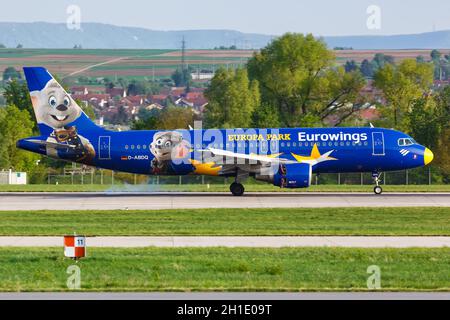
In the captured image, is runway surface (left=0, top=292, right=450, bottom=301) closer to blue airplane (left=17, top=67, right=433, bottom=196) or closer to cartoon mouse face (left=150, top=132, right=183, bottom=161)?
blue airplane (left=17, top=67, right=433, bottom=196)

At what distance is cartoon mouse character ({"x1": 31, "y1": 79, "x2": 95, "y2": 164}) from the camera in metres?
57.2

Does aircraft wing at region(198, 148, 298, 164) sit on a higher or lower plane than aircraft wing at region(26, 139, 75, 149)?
lower

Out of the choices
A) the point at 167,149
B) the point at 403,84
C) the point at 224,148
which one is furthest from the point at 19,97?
the point at 224,148

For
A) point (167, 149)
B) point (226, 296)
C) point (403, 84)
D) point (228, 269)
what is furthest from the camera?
point (403, 84)

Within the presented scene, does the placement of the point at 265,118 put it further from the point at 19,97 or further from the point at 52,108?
the point at 52,108

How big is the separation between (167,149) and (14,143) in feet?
119

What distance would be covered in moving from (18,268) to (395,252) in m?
10.6

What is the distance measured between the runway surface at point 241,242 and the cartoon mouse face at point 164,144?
2088 centimetres

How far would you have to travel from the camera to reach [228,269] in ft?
89.5

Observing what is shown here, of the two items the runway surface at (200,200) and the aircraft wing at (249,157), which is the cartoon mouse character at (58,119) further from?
the aircraft wing at (249,157)

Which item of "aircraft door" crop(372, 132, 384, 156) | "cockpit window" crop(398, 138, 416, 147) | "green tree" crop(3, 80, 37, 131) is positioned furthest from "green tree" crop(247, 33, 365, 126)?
"aircraft door" crop(372, 132, 384, 156)

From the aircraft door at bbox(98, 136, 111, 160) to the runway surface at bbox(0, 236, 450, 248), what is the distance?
21.5 meters

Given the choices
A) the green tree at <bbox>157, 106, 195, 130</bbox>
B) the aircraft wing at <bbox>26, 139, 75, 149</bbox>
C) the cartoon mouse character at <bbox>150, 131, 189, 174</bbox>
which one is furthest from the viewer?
the green tree at <bbox>157, 106, 195, 130</bbox>
